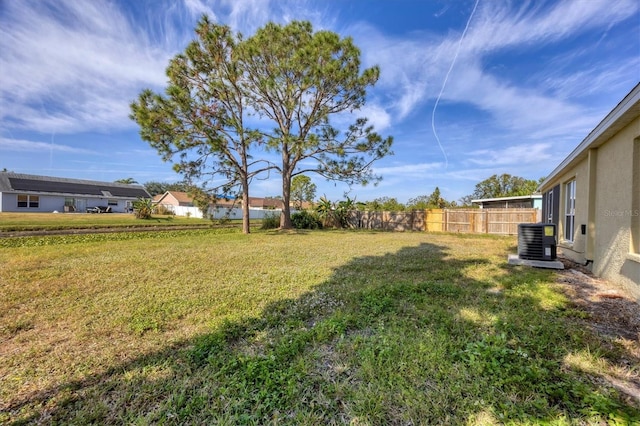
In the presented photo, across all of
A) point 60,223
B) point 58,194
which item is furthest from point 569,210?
point 58,194

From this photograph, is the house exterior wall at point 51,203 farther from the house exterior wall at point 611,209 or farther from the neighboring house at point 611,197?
the house exterior wall at point 611,209

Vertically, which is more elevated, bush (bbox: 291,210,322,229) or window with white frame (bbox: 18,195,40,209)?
window with white frame (bbox: 18,195,40,209)

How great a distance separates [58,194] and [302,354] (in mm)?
37980

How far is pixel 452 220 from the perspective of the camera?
1752 centimetres

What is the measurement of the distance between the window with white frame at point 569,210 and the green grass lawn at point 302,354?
4.13 meters

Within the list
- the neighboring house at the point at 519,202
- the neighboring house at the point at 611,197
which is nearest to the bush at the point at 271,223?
the neighboring house at the point at 611,197

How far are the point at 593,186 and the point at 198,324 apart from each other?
757cm

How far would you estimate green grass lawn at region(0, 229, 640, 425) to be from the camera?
5.79ft

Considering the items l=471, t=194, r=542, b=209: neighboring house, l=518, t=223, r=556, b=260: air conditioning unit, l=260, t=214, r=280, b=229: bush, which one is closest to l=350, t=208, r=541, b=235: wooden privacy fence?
l=471, t=194, r=542, b=209: neighboring house

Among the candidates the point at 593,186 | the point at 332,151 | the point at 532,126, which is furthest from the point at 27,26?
the point at 532,126

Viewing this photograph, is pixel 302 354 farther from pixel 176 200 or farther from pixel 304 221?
pixel 176 200

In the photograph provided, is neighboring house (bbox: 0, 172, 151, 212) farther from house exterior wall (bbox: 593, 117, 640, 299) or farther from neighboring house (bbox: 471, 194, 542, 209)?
house exterior wall (bbox: 593, 117, 640, 299)

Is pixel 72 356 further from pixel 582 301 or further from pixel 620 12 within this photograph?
pixel 620 12

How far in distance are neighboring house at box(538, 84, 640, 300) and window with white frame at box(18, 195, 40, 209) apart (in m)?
40.7
